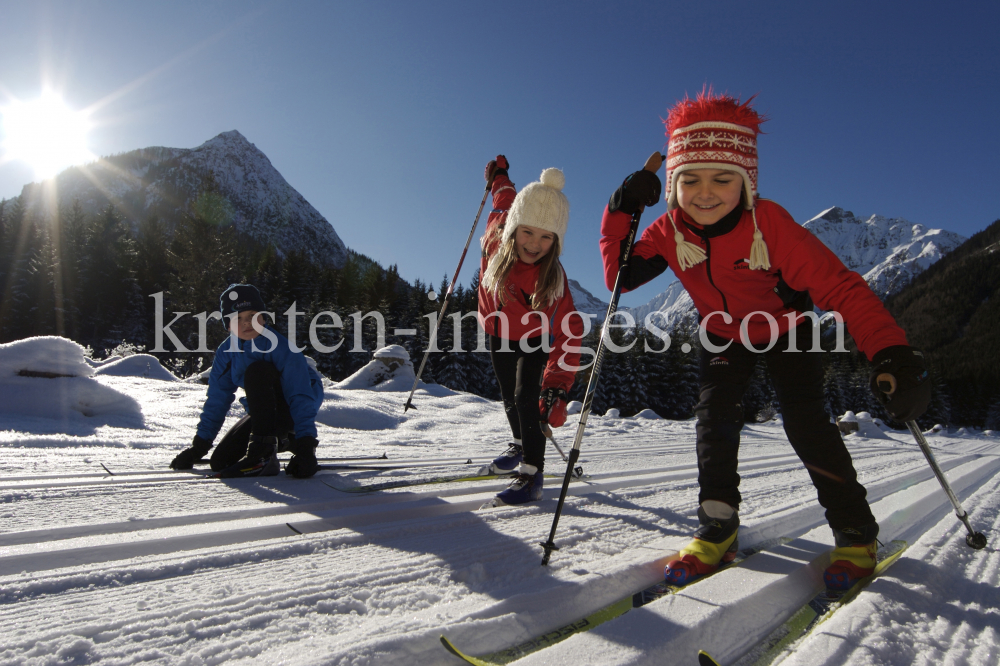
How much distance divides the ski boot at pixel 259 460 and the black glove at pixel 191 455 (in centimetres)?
28

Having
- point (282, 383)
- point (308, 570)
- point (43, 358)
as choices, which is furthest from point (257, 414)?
point (43, 358)

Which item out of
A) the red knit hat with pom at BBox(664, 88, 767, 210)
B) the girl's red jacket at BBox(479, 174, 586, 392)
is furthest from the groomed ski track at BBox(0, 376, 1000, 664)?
the red knit hat with pom at BBox(664, 88, 767, 210)

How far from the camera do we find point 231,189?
13825 cm

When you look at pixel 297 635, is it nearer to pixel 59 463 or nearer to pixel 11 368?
pixel 59 463

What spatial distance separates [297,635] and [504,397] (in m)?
1.98

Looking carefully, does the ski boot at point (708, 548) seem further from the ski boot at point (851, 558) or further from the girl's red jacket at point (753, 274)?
the girl's red jacket at point (753, 274)

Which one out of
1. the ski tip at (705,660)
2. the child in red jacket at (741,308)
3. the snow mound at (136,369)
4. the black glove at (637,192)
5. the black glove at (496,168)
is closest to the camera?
the ski tip at (705,660)

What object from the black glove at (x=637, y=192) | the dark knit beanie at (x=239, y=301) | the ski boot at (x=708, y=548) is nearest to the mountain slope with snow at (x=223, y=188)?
the dark knit beanie at (x=239, y=301)

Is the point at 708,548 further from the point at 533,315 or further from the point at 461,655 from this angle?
the point at 533,315

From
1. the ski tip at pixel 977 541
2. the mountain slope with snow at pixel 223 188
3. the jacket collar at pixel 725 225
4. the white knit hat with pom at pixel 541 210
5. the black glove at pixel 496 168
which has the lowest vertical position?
the ski tip at pixel 977 541

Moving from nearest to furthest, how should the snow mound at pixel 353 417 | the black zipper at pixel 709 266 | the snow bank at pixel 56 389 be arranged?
the black zipper at pixel 709 266 < the snow bank at pixel 56 389 < the snow mound at pixel 353 417

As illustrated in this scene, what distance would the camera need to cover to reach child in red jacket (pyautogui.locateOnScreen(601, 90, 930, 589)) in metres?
1.52

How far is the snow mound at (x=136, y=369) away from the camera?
878 centimetres

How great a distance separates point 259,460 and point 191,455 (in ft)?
1.38
